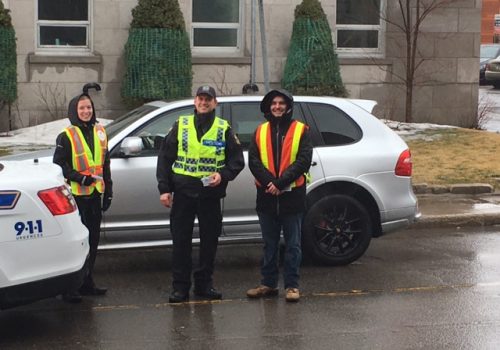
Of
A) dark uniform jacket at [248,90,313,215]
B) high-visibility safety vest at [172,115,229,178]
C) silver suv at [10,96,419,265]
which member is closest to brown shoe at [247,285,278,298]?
dark uniform jacket at [248,90,313,215]

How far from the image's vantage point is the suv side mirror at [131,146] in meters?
7.52

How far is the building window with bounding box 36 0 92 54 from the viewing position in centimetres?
1641

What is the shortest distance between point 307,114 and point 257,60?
909 centimetres

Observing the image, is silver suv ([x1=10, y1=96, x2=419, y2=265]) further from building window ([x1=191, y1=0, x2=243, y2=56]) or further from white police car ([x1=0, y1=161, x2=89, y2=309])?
building window ([x1=191, y1=0, x2=243, y2=56])

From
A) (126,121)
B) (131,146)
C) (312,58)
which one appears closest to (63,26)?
(312,58)

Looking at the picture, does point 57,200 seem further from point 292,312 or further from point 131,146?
point 292,312

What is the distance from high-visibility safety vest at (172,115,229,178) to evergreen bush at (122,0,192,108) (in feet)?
30.6

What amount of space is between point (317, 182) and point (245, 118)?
915mm

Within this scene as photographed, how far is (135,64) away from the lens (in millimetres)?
16031

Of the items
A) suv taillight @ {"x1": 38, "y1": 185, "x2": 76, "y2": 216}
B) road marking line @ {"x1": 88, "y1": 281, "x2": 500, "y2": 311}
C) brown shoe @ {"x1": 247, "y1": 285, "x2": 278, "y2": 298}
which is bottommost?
road marking line @ {"x1": 88, "y1": 281, "x2": 500, "y2": 311}

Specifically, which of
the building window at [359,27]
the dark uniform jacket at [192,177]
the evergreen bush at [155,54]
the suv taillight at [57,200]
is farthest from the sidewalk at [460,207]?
the building window at [359,27]

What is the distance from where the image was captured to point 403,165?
830 centimetres

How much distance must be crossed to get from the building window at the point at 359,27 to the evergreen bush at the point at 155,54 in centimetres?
369

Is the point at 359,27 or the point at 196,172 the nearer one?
the point at 196,172
